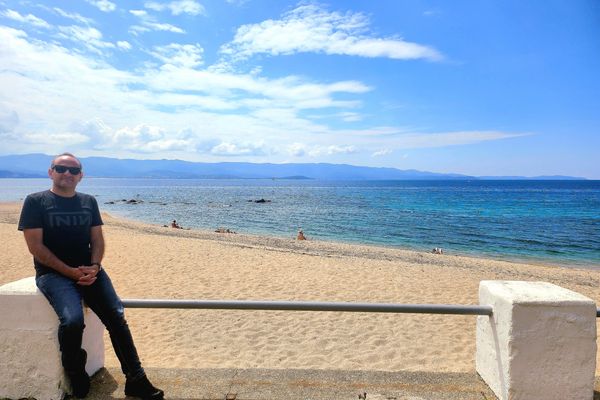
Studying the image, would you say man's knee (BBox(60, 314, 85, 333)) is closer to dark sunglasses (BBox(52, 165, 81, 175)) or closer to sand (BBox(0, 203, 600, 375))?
dark sunglasses (BBox(52, 165, 81, 175))

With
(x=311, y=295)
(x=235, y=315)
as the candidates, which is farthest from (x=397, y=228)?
(x=235, y=315)

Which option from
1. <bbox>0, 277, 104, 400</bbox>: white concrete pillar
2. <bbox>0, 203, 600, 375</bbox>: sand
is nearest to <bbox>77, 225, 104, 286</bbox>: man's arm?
<bbox>0, 277, 104, 400</bbox>: white concrete pillar

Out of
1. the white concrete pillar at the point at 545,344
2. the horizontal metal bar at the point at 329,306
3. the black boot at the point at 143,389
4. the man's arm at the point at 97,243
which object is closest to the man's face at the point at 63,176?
the man's arm at the point at 97,243

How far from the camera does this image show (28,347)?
3.10 metres

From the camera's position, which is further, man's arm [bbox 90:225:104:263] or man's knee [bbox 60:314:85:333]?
man's arm [bbox 90:225:104:263]

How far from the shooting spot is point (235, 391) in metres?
3.31

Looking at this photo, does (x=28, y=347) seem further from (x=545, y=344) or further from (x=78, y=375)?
(x=545, y=344)

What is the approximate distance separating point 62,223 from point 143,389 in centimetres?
141

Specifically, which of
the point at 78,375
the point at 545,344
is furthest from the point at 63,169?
the point at 545,344

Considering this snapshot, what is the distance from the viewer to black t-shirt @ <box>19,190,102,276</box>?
3.15 m

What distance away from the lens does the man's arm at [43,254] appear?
3.12 metres

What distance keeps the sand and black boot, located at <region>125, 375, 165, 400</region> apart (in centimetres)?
292

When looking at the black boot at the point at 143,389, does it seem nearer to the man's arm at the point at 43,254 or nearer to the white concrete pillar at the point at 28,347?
the white concrete pillar at the point at 28,347

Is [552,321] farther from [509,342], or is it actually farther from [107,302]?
[107,302]
